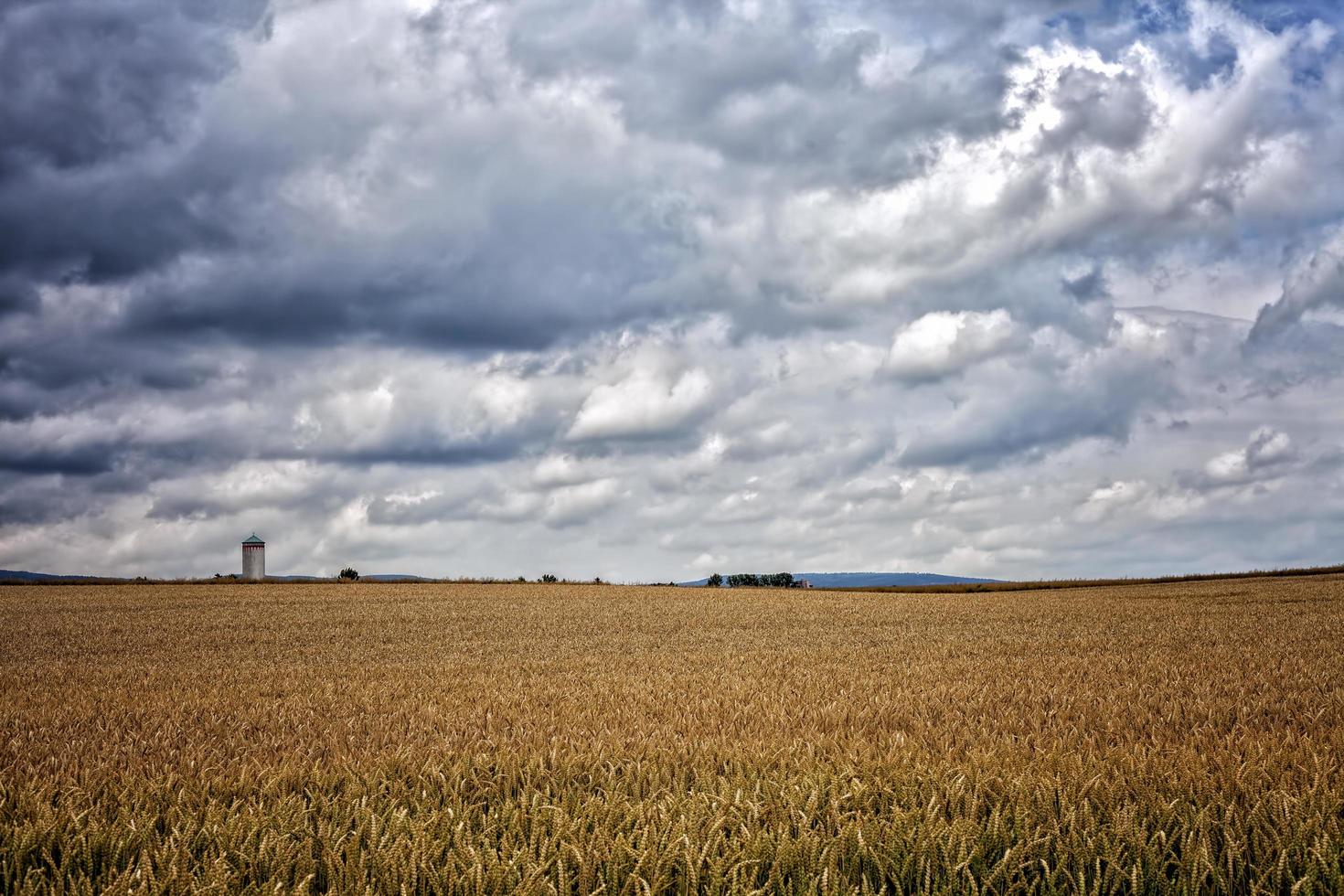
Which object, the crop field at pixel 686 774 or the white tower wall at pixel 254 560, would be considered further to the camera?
the white tower wall at pixel 254 560

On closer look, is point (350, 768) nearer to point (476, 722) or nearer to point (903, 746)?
point (476, 722)

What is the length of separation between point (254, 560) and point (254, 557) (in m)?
0.19

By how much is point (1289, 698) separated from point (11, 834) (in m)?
9.38

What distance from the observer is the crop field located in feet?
10.9

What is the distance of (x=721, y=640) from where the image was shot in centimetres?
1527

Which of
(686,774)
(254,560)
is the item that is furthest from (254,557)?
(686,774)

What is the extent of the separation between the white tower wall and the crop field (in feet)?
140

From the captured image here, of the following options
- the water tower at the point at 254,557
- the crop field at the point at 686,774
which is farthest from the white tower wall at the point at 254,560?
the crop field at the point at 686,774

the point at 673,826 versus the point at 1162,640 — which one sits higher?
the point at 673,826

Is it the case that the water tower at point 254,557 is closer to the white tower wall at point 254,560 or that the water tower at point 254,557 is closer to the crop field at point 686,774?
the white tower wall at point 254,560

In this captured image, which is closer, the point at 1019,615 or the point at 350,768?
the point at 350,768

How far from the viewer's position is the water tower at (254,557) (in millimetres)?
50781

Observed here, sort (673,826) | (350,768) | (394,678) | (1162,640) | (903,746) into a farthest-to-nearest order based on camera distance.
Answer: (1162,640) → (394,678) → (903,746) → (350,768) → (673,826)

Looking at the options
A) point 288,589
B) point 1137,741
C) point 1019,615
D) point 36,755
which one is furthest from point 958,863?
point 288,589
